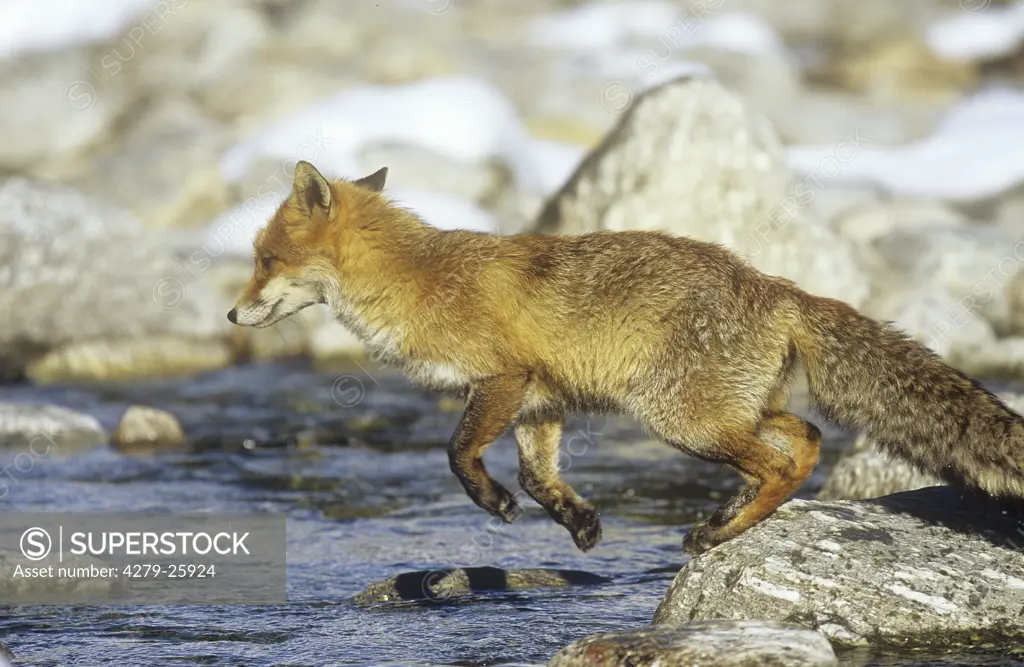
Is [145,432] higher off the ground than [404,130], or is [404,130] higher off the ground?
[404,130]

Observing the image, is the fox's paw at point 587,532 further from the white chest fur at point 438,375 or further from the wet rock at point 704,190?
the wet rock at point 704,190

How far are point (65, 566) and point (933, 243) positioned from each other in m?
11.2

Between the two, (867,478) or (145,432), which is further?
(145,432)

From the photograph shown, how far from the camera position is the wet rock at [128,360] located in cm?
1445

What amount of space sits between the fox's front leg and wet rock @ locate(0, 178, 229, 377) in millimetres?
8752

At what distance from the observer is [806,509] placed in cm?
660

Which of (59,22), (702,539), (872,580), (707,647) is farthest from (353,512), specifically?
(59,22)

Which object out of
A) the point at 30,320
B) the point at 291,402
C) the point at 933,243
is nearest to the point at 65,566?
the point at 291,402

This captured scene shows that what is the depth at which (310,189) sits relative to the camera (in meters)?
7.14

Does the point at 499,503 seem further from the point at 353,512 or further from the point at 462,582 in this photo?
the point at 353,512

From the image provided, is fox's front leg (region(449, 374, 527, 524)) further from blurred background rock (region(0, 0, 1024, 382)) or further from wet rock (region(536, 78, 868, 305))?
wet rock (region(536, 78, 868, 305))

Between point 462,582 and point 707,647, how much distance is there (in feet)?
7.16

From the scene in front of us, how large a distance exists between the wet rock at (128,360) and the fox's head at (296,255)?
768cm

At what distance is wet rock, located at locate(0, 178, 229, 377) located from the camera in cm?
1448
